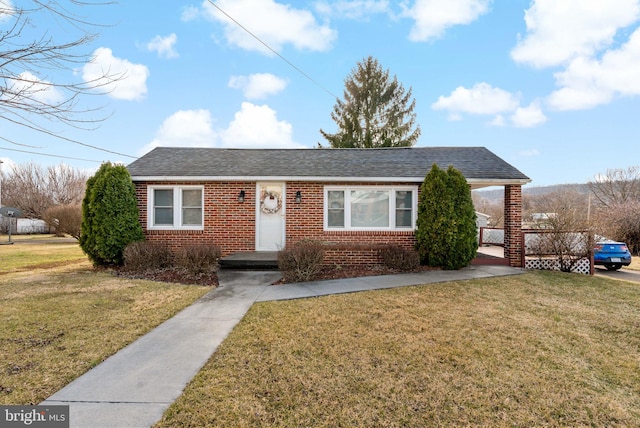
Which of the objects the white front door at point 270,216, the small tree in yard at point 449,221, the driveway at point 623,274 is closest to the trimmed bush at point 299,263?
the white front door at point 270,216

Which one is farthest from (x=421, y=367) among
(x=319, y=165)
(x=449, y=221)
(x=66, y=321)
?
(x=319, y=165)

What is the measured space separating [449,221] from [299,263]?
4.34 metres

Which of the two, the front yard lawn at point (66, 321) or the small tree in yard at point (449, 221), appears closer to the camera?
the front yard lawn at point (66, 321)

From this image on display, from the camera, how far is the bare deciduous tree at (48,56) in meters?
4.15

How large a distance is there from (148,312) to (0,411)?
271 centimetres

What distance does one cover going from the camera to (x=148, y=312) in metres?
5.25

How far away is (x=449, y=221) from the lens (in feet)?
28.0

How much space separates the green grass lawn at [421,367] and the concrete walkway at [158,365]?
20 cm

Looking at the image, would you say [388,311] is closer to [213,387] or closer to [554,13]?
[213,387]

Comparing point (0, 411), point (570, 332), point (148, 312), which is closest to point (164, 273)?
point (148, 312)

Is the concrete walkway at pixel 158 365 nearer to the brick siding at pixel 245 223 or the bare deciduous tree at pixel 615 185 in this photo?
the brick siding at pixel 245 223

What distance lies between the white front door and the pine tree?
58.5 ft

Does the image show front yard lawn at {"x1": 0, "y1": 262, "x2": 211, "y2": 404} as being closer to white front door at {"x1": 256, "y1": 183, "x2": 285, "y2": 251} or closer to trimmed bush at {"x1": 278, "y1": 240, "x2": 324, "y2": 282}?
trimmed bush at {"x1": 278, "y1": 240, "x2": 324, "y2": 282}

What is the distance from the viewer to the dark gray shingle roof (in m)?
9.73
